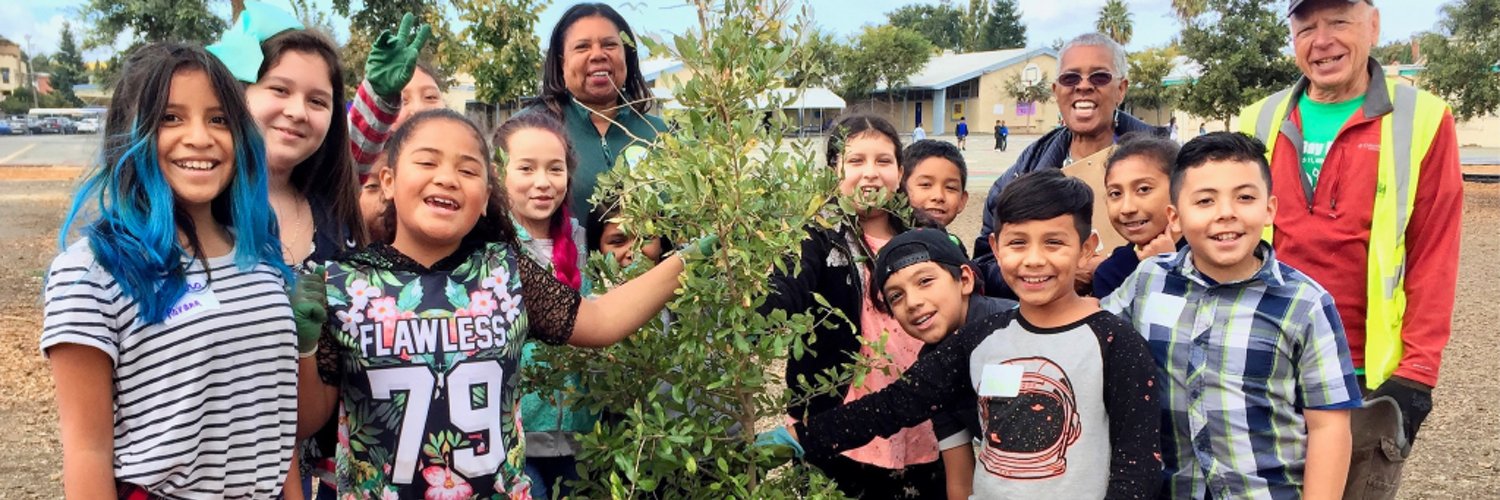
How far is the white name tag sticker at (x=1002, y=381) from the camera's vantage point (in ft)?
8.22

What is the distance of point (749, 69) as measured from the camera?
7.30 ft

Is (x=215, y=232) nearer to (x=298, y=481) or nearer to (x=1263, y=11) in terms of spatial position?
(x=298, y=481)

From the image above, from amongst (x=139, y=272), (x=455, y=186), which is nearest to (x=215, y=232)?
(x=139, y=272)

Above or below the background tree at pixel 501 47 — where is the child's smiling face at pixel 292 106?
below

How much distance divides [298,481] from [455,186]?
78cm

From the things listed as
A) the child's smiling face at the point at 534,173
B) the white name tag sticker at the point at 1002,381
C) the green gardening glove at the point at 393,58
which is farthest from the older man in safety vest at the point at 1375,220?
the green gardening glove at the point at 393,58

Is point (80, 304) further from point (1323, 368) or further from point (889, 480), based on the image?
point (1323, 368)

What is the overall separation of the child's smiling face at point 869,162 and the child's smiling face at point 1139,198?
712 millimetres

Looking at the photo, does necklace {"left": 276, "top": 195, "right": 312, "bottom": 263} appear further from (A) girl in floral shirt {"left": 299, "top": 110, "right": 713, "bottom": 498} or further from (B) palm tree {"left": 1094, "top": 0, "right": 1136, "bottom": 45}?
(B) palm tree {"left": 1094, "top": 0, "right": 1136, "bottom": 45}

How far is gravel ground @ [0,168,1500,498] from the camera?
5.52m

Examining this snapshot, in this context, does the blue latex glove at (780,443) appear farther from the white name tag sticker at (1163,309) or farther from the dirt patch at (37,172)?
the dirt patch at (37,172)

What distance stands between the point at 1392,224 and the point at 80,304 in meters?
3.44

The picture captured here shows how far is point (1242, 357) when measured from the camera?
98.8 inches

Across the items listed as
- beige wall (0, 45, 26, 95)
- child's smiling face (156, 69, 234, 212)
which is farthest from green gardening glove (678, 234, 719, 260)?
beige wall (0, 45, 26, 95)
